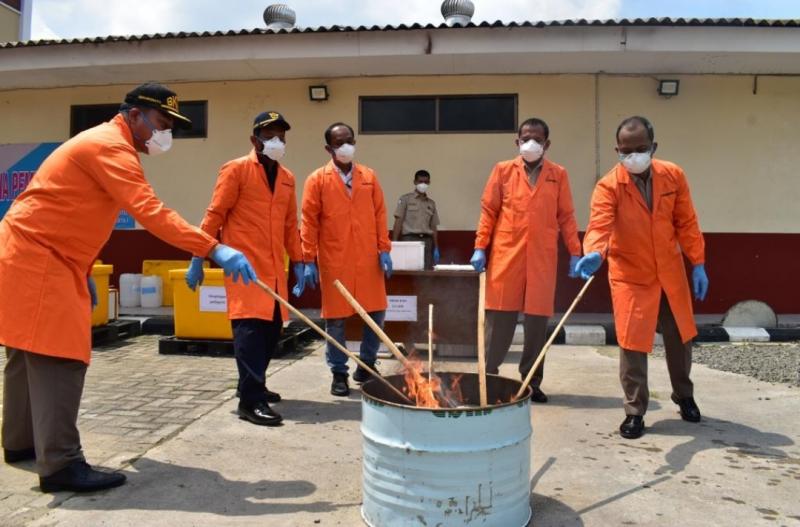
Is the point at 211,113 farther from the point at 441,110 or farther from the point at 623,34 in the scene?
the point at 623,34

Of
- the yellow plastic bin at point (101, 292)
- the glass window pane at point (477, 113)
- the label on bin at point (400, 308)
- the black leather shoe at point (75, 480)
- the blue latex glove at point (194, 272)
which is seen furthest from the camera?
the glass window pane at point (477, 113)

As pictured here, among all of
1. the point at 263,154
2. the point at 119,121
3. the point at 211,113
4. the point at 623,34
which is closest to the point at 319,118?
the point at 211,113

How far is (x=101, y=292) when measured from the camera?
675cm

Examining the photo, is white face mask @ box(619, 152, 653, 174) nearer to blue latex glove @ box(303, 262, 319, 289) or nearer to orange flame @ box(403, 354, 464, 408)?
orange flame @ box(403, 354, 464, 408)

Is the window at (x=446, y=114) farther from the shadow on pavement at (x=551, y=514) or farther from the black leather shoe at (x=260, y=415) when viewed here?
the shadow on pavement at (x=551, y=514)

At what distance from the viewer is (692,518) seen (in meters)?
2.49

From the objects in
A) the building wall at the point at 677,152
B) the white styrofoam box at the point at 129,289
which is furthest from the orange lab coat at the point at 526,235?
the white styrofoam box at the point at 129,289

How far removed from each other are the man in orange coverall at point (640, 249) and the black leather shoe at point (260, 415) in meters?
2.03

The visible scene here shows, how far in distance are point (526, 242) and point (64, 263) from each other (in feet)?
9.34

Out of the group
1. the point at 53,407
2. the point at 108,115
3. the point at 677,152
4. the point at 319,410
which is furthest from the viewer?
the point at 108,115

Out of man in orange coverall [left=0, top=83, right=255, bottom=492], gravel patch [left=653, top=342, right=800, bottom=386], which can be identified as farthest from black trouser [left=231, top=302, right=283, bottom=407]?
gravel patch [left=653, top=342, right=800, bottom=386]

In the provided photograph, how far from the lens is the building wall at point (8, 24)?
41.4ft

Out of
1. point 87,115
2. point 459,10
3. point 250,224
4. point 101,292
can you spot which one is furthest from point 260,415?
point 87,115

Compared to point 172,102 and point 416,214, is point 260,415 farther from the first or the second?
point 416,214
